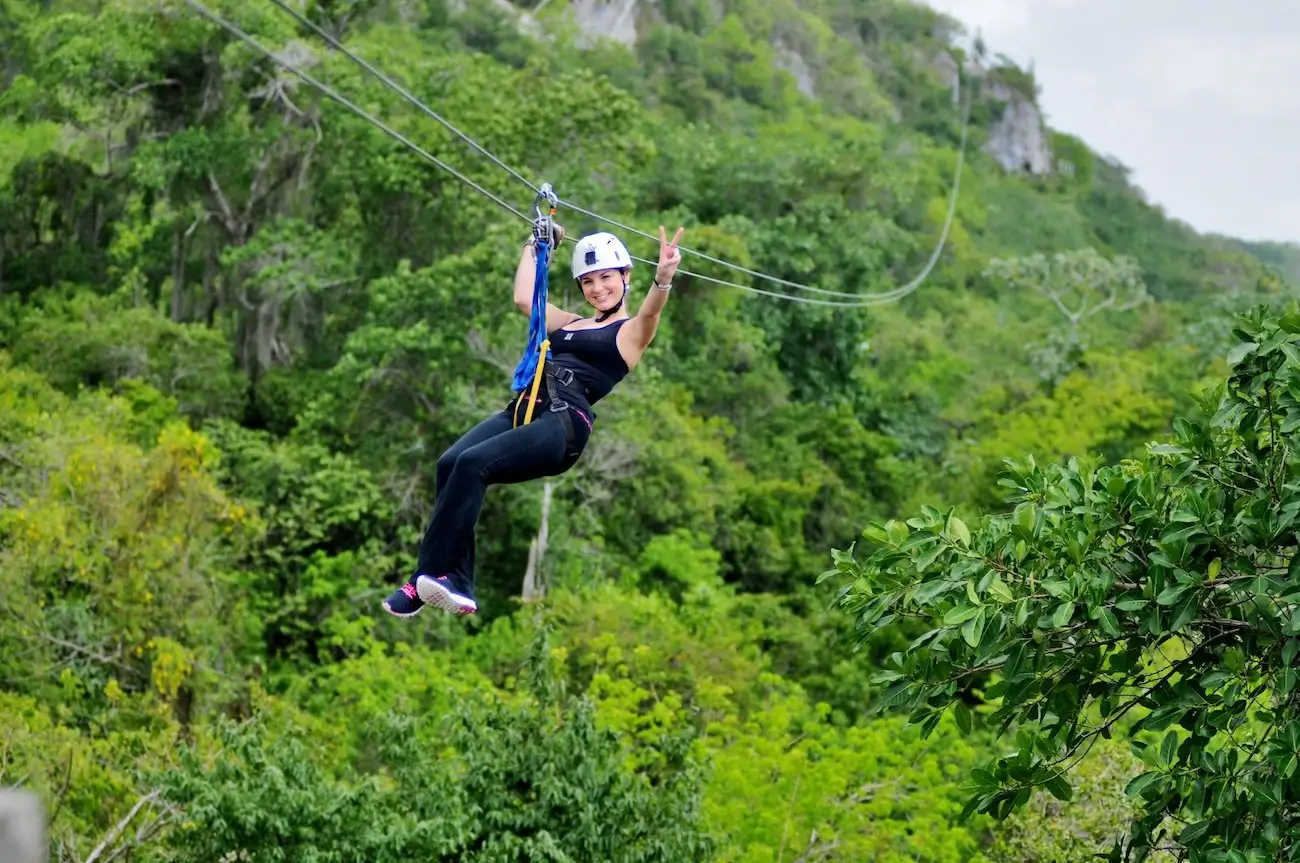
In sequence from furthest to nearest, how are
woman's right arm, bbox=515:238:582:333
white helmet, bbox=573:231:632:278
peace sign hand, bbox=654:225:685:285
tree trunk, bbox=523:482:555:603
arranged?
1. tree trunk, bbox=523:482:555:603
2. woman's right arm, bbox=515:238:582:333
3. white helmet, bbox=573:231:632:278
4. peace sign hand, bbox=654:225:685:285

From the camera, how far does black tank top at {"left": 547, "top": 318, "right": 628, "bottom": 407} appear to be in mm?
6375

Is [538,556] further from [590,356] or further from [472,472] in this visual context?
[472,472]

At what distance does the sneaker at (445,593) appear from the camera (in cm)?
606

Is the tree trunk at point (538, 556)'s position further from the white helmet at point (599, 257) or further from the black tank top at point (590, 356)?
the white helmet at point (599, 257)

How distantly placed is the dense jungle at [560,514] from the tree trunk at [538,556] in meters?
0.09

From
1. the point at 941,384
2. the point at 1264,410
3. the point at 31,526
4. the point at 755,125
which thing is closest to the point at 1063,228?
the point at 755,125

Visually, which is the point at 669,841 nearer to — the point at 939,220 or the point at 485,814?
the point at 485,814

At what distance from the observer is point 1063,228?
256 ft

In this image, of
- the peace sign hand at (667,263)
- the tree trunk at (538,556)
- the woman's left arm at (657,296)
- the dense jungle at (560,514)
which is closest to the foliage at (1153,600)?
the dense jungle at (560,514)

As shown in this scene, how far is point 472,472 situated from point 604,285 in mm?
819

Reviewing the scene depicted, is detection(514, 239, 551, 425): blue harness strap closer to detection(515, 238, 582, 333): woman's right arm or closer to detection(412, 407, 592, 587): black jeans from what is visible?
detection(412, 407, 592, 587): black jeans

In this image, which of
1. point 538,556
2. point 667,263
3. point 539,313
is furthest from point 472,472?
point 538,556

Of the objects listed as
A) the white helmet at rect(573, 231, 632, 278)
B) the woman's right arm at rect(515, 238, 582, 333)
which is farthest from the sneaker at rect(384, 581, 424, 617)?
the white helmet at rect(573, 231, 632, 278)

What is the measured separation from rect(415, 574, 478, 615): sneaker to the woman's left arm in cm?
107
